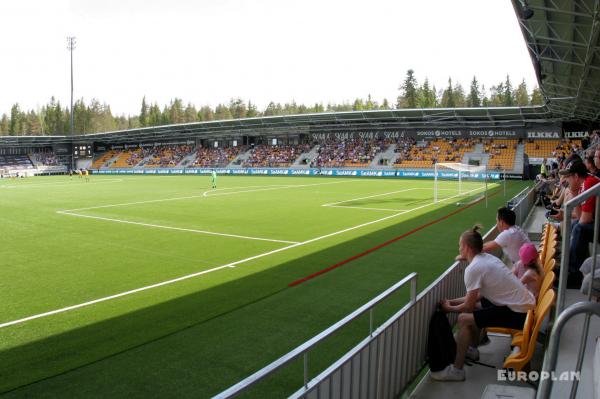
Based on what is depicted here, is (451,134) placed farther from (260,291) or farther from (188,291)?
(188,291)

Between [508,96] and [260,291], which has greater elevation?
[508,96]

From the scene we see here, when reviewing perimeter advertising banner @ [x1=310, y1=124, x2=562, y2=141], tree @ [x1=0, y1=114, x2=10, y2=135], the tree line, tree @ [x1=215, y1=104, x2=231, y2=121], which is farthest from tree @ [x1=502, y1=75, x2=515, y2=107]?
tree @ [x1=0, y1=114, x2=10, y2=135]

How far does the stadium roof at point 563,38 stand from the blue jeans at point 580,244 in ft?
29.5

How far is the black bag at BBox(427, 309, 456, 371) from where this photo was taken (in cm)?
528

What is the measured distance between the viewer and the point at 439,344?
5316 millimetres

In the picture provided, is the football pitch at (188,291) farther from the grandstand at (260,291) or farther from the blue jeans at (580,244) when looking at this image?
the blue jeans at (580,244)

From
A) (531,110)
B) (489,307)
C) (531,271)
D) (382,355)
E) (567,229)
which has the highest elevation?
(531,110)

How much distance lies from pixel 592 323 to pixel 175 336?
18.2ft

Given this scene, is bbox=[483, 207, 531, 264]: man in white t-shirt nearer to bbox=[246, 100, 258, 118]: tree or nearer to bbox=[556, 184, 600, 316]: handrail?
bbox=[556, 184, 600, 316]: handrail

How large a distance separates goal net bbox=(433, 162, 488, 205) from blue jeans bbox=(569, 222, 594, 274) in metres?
16.3

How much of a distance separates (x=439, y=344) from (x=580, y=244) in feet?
9.71

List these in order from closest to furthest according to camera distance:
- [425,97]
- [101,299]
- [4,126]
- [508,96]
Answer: [101,299] → [508,96] → [425,97] → [4,126]

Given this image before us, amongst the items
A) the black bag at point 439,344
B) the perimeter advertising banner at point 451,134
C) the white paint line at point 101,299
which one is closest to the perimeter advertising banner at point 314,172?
the perimeter advertising banner at point 451,134

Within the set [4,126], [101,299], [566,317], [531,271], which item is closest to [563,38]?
[531,271]
